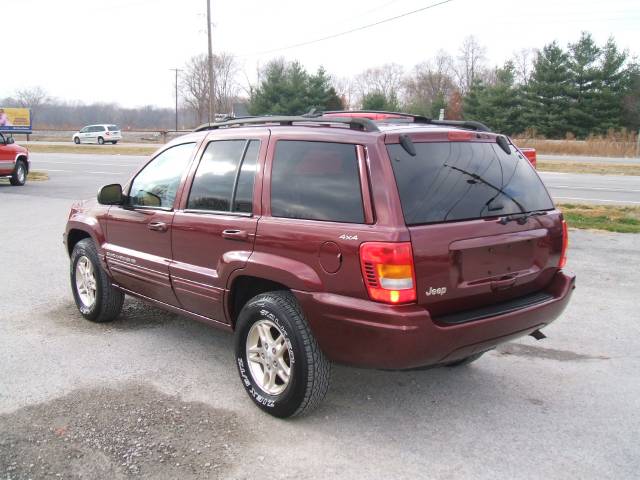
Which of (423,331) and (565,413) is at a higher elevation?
(423,331)

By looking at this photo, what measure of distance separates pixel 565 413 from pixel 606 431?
283mm

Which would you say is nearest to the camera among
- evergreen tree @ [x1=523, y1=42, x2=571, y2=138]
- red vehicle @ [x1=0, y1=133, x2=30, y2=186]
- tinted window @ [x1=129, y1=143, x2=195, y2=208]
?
tinted window @ [x1=129, y1=143, x2=195, y2=208]

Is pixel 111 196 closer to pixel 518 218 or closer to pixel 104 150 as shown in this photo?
pixel 518 218

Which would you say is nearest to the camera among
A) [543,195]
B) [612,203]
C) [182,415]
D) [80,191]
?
[182,415]

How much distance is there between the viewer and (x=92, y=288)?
18.1 ft

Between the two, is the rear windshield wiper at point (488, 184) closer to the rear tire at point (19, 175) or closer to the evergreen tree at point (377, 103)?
the rear tire at point (19, 175)

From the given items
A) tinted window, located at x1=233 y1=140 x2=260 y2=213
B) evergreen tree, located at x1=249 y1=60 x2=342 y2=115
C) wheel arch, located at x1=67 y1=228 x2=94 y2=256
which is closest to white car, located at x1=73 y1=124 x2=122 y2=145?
evergreen tree, located at x1=249 y1=60 x2=342 y2=115

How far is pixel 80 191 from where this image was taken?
53.5ft

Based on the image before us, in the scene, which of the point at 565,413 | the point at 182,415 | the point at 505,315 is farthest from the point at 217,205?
the point at 565,413

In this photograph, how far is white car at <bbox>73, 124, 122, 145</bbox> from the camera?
159ft

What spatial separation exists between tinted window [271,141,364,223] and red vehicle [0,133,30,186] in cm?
1591

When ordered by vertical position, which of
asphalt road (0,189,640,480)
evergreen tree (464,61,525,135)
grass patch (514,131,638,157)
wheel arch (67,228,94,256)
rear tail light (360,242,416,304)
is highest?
evergreen tree (464,61,525,135)

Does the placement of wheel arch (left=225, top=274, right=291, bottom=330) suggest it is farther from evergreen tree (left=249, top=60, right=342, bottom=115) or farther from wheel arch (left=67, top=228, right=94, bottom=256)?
evergreen tree (left=249, top=60, right=342, bottom=115)

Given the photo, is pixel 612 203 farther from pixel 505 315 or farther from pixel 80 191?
pixel 80 191
